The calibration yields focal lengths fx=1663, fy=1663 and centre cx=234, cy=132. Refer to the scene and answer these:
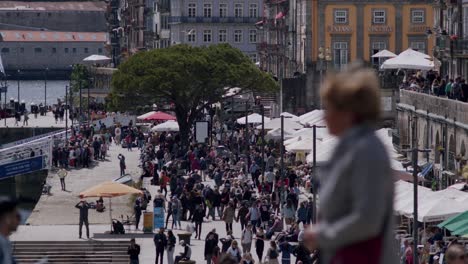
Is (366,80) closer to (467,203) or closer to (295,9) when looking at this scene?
(467,203)

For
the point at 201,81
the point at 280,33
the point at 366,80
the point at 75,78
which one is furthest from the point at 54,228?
the point at 75,78

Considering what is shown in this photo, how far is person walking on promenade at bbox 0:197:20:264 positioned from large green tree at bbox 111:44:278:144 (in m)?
71.9

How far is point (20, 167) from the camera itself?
7356 cm

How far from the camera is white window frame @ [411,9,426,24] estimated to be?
295ft

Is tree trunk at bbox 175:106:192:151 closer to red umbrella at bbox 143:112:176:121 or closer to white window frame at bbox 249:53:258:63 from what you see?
red umbrella at bbox 143:112:176:121

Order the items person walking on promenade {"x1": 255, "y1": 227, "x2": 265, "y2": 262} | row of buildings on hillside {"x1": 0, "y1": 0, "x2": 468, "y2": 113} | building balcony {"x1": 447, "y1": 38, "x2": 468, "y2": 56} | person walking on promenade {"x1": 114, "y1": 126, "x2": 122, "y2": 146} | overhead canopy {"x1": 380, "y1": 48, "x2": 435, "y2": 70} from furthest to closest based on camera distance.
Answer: person walking on promenade {"x1": 114, "y1": 126, "x2": 122, "y2": 146} → row of buildings on hillside {"x1": 0, "y1": 0, "x2": 468, "y2": 113} → overhead canopy {"x1": 380, "y1": 48, "x2": 435, "y2": 70} → building balcony {"x1": 447, "y1": 38, "x2": 468, "y2": 56} → person walking on promenade {"x1": 255, "y1": 227, "x2": 265, "y2": 262}

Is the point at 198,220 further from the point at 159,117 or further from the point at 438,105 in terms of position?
the point at 159,117

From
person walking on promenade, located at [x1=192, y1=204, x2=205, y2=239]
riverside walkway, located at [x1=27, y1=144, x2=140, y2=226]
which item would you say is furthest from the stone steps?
→ riverside walkway, located at [x1=27, y1=144, x2=140, y2=226]

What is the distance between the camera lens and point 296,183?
53.7 meters

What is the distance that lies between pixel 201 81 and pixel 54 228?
106 feet

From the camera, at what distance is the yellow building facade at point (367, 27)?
8850 cm

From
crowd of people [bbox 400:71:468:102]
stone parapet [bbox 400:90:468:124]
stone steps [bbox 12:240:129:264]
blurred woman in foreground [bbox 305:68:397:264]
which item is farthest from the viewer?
crowd of people [bbox 400:71:468:102]

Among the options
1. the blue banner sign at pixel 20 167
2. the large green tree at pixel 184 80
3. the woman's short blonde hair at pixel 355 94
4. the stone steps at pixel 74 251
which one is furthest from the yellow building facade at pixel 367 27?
the woman's short blonde hair at pixel 355 94

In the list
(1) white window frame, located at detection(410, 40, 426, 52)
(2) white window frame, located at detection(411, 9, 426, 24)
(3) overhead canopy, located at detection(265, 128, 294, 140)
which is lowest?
(3) overhead canopy, located at detection(265, 128, 294, 140)
